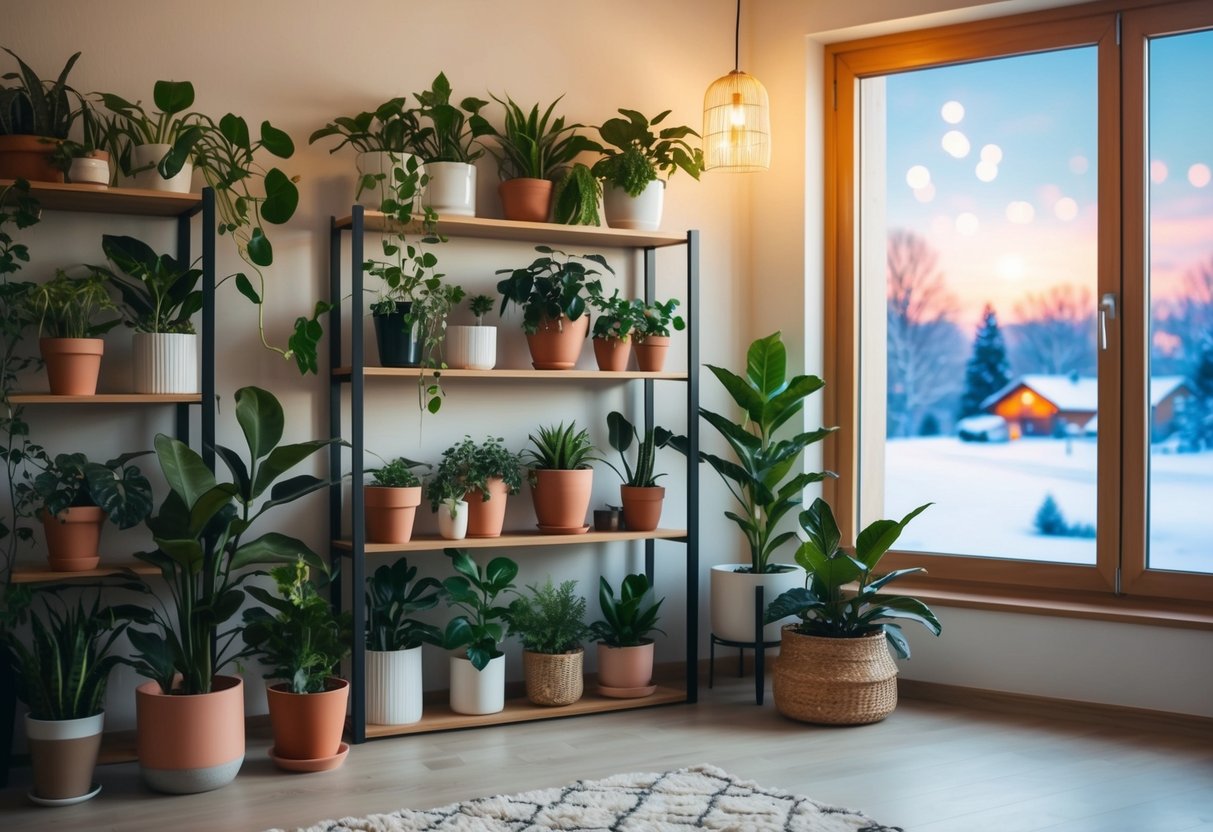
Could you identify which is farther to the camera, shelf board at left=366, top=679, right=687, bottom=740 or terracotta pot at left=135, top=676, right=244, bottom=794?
shelf board at left=366, top=679, right=687, bottom=740

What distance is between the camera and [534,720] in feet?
12.9

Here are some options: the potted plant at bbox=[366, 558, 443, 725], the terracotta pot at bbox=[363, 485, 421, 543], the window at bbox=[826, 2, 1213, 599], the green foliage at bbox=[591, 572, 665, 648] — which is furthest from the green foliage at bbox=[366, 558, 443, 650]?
the window at bbox=[826, 2, 1213, 599]

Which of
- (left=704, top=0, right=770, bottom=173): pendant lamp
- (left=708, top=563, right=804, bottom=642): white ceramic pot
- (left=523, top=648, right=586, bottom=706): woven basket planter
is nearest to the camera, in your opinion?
(left=523, top=648, right=586, bottom=706): woven basket planter

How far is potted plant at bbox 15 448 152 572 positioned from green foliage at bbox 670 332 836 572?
1.88 meters

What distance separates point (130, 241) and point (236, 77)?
2.22 feet

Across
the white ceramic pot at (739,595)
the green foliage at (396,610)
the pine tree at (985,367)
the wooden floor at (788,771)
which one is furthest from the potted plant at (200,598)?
the pine tree at (985,367)

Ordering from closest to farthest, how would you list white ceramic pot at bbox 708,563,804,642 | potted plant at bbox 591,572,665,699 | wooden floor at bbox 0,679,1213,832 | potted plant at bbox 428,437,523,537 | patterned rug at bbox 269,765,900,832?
1. patterned rug at bbox 269,765,900,832
2. wooden floor at bbox 0,679,1213,832
3. potted plant at bbox 428,437,523,537
4. potted plant at bbox 591,572,665,699
5. white ceramic pot at bbox 708,563,804,642

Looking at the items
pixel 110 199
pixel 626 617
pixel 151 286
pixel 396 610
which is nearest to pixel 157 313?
→ pixel 151 286

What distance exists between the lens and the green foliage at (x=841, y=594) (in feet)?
12.7

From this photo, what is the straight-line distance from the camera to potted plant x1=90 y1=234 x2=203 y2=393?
132 inches

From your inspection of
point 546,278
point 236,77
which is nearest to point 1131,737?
point 546,278

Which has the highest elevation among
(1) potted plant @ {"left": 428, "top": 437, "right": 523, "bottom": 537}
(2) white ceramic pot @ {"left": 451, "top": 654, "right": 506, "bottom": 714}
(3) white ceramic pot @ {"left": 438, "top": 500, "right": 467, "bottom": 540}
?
(1) potted plant @ {"left": 428, "top": 437, "right": 523, "bottom": 537}

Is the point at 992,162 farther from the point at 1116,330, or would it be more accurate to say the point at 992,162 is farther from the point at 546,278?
the point at 546,278

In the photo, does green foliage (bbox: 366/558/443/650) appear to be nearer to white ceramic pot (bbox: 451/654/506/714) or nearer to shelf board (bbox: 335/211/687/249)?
white ceramic pot (bbox: 451/654/506/714)
